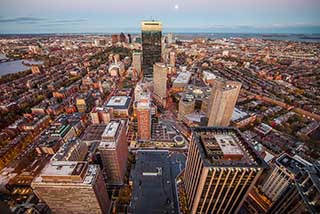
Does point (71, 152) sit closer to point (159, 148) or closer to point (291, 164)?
point (159, 148)

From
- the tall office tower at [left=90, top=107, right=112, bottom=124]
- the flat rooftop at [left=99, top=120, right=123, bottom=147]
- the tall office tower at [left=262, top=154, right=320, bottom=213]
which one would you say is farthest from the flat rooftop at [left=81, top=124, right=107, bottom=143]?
the tall office tower at [left=262, top=154, right=320, bottom=213]

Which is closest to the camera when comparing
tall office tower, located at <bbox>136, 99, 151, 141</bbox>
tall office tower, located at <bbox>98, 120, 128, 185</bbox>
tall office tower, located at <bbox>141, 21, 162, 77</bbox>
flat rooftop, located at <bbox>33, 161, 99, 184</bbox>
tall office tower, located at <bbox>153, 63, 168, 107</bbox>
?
flat rooftop, located at <bbox>33, 161, 99, 184</bbox>

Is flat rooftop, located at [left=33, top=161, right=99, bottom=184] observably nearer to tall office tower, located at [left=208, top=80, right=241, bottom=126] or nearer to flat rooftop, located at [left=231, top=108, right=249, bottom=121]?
tall office tower, located at [left=208, top=80, right=241, bottom=126]

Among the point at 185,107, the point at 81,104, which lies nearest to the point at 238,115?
the point at 185,107

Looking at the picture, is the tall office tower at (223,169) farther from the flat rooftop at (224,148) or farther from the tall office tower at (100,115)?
the tall office tower at (100,115)

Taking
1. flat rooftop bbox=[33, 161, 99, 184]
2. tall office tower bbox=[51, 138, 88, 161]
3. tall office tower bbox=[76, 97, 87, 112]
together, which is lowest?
tall office tower bbox=[76, 97, 87, 112]

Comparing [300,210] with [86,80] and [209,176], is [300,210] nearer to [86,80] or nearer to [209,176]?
[209,176]
